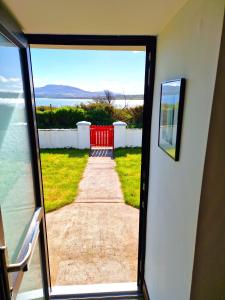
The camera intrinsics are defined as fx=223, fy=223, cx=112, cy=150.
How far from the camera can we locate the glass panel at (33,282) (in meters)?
1.26

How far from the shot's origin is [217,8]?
71 cm

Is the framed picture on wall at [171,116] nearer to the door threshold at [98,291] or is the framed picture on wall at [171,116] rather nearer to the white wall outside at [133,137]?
the door threshold at [98,291]

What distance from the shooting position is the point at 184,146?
3.28ft

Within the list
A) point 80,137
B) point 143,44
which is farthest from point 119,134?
point 143,44

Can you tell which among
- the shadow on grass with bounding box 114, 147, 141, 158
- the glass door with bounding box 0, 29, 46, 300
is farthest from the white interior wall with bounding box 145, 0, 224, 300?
the shadow on grass with bounding box 114, 147, 141, 158

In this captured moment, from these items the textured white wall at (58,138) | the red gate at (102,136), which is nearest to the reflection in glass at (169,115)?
the red gate at (102,136)

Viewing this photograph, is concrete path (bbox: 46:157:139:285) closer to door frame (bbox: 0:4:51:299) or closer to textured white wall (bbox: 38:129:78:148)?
door frame (bbox: 0:4:51:299)

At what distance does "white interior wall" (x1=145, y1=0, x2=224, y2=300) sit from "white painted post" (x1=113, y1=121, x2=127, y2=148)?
508 centimetres

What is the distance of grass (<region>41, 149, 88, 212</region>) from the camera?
3850 mm

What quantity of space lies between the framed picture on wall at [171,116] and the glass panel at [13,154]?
805mm

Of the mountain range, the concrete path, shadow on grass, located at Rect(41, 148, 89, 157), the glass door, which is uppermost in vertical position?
the mountain range

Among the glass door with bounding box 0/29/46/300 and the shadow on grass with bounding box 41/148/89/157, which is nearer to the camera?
the glass door with bounding box 0/29/46/300

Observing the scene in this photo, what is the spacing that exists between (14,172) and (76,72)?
750cm

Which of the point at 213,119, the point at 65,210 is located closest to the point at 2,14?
the point at 213,119
